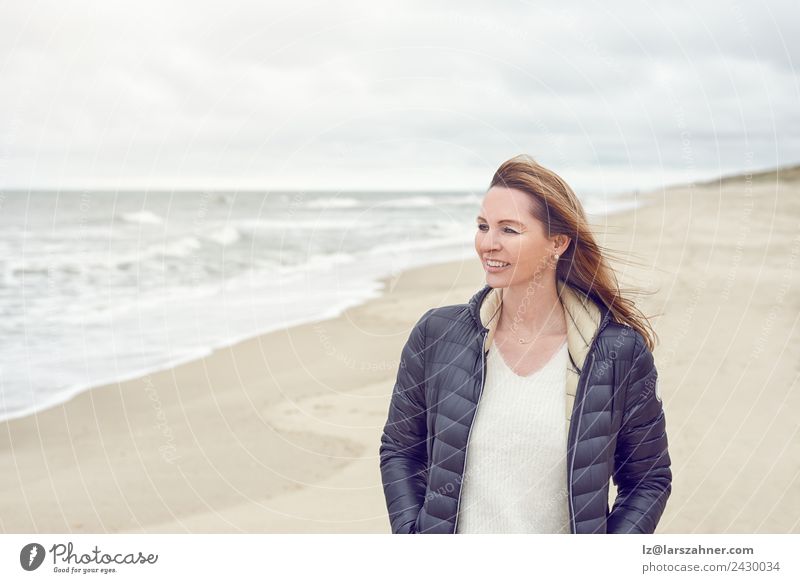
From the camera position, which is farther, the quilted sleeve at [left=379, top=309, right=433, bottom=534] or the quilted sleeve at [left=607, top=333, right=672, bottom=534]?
the quilted sleeve at [left=379, top=309, right=433, bottom=534]

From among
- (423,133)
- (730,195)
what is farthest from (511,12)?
(730,195)

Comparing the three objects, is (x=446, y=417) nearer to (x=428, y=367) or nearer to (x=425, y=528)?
(x=428, y=367)

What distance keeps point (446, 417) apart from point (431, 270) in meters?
10.7

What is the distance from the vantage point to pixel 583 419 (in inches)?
84.4

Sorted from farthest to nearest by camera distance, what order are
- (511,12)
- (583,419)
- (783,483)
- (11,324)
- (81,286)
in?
(81,286), (11,324), (783,483), (511,12), (583,419)

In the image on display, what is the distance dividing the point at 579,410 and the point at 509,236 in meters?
0.51

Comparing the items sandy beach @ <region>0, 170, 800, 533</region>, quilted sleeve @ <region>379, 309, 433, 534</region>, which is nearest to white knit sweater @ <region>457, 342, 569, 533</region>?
quilted sleeve @ <region>379, 309, 433, 534</region>

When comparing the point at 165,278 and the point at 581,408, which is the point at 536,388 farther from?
the point at 165,278

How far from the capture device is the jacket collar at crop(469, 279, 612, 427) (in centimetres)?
219
